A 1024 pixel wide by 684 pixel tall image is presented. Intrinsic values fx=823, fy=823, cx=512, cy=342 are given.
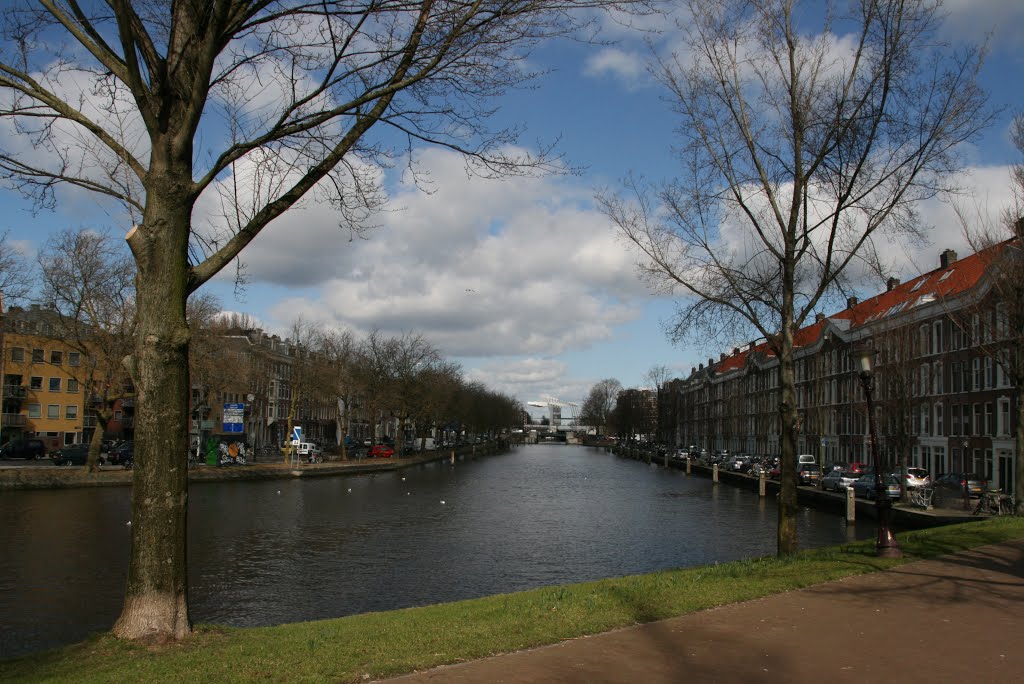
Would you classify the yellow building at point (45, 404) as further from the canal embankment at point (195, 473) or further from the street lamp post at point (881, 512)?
the street lamp post at point (881, 512)

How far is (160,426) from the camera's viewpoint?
8.27m

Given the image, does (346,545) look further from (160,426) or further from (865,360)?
(160,426)

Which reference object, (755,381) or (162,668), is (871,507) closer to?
(162,668)

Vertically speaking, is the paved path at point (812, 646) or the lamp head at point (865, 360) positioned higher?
the lamp head at point (865, 360)

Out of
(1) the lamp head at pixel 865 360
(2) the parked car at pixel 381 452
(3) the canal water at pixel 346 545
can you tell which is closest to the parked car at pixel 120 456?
(3) the canal water at pixel 346 545

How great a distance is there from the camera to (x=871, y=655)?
25.1 ft

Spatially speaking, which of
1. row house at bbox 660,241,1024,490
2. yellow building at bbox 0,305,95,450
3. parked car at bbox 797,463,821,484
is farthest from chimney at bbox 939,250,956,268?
yellow building at bbox 0,305,95,450

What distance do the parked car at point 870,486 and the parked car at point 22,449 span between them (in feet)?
192

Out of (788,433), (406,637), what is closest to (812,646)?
(406,637)

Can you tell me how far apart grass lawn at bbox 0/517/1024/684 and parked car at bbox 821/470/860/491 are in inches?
1371

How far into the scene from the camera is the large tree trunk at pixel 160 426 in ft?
26.8

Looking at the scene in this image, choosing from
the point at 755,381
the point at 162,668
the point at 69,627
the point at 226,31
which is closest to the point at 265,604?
the point at 69,627

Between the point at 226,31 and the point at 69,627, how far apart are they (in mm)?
11840

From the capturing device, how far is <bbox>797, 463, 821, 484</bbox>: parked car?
53.5m
